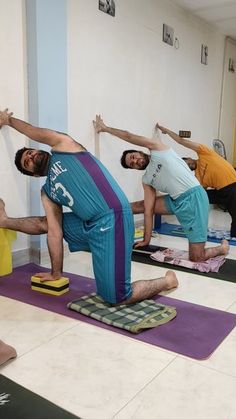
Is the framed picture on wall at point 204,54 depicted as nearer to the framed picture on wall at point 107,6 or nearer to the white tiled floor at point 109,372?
the framed picture on wall at point 107,6

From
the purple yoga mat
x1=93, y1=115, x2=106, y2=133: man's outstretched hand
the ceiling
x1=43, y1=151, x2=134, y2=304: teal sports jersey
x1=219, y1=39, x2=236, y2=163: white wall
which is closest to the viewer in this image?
the purple yoga mat

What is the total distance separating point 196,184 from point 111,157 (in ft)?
4.63

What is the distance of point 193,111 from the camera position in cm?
632

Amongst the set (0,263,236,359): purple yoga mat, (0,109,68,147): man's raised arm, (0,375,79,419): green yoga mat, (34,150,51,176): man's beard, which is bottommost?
(0,375,79,419): green yoga mat

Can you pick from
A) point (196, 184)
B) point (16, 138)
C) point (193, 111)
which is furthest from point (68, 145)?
point (193, 111)

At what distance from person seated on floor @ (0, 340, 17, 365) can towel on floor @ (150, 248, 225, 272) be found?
78.8 inches

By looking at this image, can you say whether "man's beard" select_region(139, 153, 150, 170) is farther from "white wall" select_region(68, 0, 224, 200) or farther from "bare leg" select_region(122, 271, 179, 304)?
"bare leg" select_region(122, 271, 179, 304)

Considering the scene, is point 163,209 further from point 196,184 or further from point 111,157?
point 111,157

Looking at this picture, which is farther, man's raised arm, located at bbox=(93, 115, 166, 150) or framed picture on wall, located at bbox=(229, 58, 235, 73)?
framed picture on wall, located at bbox=(229, 58, 235, 73)

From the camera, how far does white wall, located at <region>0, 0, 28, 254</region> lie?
337 centimetres

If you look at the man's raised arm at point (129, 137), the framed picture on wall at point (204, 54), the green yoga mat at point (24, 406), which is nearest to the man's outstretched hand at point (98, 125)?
the man's raised arm at point (129, 137)

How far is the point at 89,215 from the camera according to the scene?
2682mm

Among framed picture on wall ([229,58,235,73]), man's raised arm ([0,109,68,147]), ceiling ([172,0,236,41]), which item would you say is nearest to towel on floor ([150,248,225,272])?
man's raised arm ([0,109,68,147])

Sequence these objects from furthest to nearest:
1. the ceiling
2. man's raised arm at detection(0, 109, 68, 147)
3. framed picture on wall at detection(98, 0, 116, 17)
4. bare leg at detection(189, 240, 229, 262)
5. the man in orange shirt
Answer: the ceiling → the man in orange shirt → framed picture on wall at detection(98, 0, 116, 17) → bare leg at detection(189, 240, 229, 262) → man's raised arm at detection(0, 109, 68, 147)
